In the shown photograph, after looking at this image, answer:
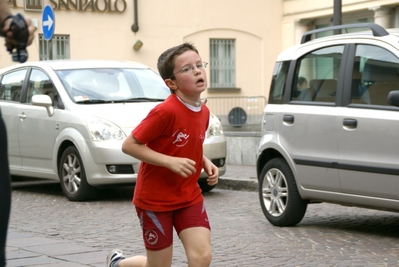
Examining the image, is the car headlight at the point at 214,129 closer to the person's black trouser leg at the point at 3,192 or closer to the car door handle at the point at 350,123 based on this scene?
the car door handle at the point at 350,123

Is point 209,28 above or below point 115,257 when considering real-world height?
above

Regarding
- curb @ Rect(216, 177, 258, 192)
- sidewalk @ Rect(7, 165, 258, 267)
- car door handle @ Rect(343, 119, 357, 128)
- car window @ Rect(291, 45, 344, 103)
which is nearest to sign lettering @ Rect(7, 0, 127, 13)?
curb @ Rect(216, 177, 258, 192)

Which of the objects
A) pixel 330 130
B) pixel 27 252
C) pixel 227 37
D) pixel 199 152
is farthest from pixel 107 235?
pixel 227 37

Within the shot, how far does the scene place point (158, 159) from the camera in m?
4.50

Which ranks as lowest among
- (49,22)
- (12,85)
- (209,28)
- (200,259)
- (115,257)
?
(115,257)

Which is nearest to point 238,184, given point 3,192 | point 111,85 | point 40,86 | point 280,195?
point 111,85

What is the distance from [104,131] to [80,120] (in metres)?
0.37

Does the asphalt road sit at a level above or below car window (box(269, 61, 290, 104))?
below

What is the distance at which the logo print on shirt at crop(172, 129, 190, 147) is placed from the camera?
4703mm

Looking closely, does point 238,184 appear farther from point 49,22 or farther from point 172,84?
point 172,84

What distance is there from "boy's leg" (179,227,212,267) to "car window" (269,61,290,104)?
437 cm

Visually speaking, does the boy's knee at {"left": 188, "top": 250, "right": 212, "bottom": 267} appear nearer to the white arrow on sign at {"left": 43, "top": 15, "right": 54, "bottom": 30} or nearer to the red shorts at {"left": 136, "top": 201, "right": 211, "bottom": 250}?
the red shorts at {"left": 136, "top": 201, "right": 211, "bottom": 250}

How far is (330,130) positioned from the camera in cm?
806

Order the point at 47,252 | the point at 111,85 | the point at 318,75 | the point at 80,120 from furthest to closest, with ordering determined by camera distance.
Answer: the point at 111,85, the point at 80,120, the point at 318,75, the point at 47,252
